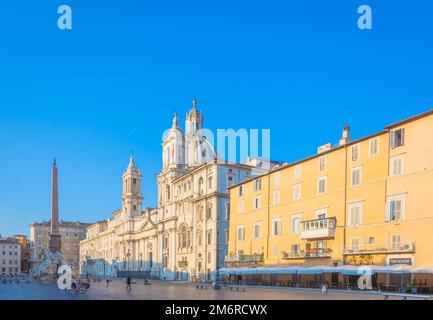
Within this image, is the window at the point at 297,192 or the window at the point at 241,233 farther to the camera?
the window at the point at 241,233

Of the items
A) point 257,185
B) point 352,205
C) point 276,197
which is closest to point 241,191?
point 257,185

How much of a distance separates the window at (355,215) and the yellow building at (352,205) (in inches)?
2.2

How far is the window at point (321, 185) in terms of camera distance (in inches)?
2109

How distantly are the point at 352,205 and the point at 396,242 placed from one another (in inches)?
267

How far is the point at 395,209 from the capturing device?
144ft

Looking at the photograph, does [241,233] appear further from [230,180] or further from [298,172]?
[298,172]

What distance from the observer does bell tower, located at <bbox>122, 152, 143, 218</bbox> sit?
12900 cm

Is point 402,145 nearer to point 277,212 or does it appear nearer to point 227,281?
point 277,212

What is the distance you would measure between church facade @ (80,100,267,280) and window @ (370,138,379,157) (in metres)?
35.3

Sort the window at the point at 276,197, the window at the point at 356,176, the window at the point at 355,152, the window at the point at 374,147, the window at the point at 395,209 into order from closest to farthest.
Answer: the window at the point at 395,209
the window at the point at 374,147
the window at the point at 356,176
the window at the point at 355,152
the window at the point at 276,197

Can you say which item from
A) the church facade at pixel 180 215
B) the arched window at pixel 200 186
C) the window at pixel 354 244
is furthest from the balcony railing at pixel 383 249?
the arched window at pixel 200 186

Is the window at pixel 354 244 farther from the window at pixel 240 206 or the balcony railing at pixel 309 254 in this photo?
the window at pixel 240 206
